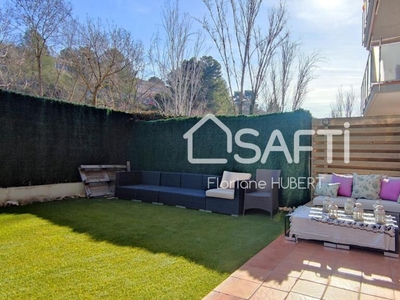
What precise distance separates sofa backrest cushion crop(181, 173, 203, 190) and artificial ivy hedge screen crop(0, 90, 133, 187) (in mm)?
2673

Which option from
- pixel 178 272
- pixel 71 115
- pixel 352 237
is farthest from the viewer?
pixel 71 115

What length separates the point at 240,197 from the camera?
18.1ft

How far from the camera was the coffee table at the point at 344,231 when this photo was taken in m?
3.38

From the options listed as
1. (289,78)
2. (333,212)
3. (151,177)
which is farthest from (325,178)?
(289,78)

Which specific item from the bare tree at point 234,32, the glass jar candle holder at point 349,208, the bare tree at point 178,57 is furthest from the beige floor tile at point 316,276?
the bare tree at point 178,57

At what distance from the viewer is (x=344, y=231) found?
11.9 feet

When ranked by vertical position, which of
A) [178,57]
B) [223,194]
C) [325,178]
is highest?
[178,57]

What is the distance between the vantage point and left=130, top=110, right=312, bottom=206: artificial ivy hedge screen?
5906mm

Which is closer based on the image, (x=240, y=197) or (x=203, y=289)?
(x=203, y=289)

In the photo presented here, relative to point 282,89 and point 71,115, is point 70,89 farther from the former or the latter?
point 282,89

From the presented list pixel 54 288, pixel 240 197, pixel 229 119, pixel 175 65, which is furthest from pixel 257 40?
pixel 54 288

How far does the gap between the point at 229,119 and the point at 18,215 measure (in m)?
4.95

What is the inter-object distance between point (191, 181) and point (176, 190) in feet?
1.68

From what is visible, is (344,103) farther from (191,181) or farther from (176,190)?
(176,190)
